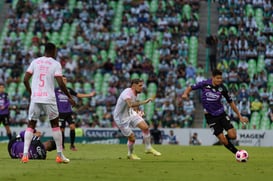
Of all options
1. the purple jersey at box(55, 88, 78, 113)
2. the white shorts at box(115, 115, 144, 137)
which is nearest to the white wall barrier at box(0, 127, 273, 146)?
the purple jersey at box(55, 88, 78, 113)

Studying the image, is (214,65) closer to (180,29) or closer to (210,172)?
(180,29)

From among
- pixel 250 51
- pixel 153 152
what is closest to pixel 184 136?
pixel 250 51

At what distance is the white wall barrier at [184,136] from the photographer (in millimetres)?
38938

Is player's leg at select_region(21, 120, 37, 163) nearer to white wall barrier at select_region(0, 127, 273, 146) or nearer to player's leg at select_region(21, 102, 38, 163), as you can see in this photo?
player's leg at select_region(21, 102, 38, 163)

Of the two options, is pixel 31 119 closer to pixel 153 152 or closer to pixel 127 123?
pixel 127 123

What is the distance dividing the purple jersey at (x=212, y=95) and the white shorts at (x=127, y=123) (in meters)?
2.33

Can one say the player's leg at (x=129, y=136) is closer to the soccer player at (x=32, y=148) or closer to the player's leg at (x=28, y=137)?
the soccer player at (x=32, y=148)

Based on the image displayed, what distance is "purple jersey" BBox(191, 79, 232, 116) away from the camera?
2244cm

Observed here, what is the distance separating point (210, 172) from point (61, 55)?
33590mm

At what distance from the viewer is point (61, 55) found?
4894 cm

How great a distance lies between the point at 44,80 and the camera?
727 inches

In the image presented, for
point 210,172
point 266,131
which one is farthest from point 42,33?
point 210,172

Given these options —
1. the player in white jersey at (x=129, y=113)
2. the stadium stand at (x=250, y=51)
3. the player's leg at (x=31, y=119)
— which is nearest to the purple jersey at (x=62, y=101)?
the player in white jersey at (x=129, y=113)

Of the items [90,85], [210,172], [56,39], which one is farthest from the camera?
[56,39]
